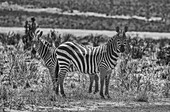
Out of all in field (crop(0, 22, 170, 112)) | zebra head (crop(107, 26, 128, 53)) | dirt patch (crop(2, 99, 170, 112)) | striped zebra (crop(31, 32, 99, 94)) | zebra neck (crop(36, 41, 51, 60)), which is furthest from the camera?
zebra neck (crop(36, 41, 51, 60))

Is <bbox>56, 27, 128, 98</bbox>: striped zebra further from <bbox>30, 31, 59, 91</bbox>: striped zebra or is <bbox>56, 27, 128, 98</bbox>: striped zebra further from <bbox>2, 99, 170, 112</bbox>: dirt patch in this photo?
<bbox>2, 99, 170, 112</bbox>: dirt patch

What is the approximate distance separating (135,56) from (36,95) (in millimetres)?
9451

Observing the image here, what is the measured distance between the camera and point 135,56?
69.9 feet

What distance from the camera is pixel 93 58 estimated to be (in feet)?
44.1

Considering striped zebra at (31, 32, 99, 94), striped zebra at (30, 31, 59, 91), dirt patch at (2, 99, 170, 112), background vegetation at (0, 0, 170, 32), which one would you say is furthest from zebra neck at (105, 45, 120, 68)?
background vegetation at (0, 0, 170, 32)

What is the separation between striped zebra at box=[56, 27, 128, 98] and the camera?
1320 centimetres

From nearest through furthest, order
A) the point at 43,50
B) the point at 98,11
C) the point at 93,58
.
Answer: the point at 93,58 < the point at 43,50 < the point at 98,11

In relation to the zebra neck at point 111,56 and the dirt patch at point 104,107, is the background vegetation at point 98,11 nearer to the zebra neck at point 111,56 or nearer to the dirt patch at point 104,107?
the zebra neck at point 111,56

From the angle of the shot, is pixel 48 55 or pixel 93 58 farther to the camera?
pixel 48 55

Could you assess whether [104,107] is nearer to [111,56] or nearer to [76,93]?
[76,93]

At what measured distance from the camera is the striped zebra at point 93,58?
→ 13195 mm

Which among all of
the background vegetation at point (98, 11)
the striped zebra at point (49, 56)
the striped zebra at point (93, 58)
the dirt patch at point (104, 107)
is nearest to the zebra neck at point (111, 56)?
the striped zebra at point (93, 58)

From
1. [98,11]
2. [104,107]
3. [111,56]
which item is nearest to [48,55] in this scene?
[111,56]

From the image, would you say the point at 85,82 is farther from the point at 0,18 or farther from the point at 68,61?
the point at 0,18
